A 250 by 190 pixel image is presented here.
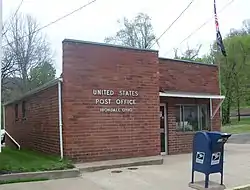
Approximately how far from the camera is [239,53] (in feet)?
157

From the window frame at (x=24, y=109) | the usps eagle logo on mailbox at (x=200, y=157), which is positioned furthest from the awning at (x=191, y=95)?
the window frame at (x=24, y=109)

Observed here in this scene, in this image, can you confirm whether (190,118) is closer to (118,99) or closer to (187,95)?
(187,95)

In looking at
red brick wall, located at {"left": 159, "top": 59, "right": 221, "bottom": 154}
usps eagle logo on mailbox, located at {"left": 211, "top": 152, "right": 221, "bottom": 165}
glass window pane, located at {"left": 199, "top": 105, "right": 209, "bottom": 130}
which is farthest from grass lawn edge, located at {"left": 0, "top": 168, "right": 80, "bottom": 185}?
glass window pane, located at {"left": 199, "top": 105, "right": 209, "bottom": 130}

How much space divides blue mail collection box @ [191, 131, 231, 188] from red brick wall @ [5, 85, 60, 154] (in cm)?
518

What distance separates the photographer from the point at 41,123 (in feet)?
47.7

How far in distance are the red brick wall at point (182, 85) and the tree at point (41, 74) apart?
26.2 meters

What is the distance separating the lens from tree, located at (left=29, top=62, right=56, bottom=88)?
4047 centimetres

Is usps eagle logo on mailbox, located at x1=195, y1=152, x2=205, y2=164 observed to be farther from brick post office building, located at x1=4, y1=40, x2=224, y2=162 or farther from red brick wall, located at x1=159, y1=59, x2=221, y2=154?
red brick wall, located at x1=159, y1=59, x2=221, y2=154

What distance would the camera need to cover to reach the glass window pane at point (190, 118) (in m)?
16.2

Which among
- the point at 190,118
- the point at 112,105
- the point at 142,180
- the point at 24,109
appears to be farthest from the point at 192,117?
the point at 24,109

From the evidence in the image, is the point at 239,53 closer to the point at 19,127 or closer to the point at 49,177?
the point at 19,127

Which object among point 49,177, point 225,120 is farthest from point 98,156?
point 225,120

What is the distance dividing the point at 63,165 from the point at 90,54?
375 cm

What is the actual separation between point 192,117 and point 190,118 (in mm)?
132
